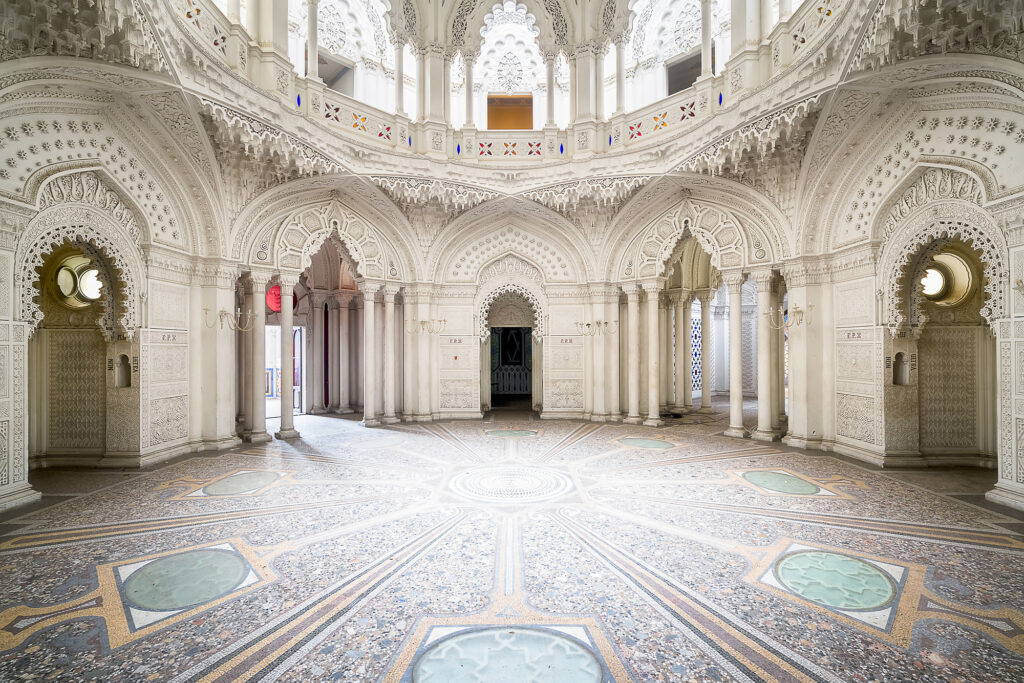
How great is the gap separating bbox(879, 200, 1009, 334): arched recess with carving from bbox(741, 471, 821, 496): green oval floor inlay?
2.70m

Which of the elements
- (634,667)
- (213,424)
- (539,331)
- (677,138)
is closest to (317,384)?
(213,424)

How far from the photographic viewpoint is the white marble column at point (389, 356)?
36.1 ft

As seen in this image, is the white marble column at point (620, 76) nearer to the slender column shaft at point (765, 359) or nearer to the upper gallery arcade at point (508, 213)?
the upper gallery arcade at point (508, 213)

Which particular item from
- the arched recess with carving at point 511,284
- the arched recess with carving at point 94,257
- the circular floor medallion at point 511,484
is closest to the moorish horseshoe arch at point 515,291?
the arched recess with carving at point 511,284

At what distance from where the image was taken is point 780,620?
9.77 ft

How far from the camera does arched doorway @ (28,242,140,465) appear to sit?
6.84 metres

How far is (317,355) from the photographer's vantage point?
13.4 metres

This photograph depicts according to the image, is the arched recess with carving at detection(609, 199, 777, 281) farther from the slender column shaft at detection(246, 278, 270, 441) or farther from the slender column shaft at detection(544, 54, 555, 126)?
the slender column shaft at detection(246, 278, 270, 441)

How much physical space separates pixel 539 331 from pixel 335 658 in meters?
9.40

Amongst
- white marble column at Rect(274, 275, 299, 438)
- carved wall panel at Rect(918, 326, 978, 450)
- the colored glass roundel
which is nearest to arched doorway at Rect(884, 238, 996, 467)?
carved wall panel at Rect(918, 326, 978, 450)

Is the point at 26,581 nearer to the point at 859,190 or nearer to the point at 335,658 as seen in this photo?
the point at 335,658

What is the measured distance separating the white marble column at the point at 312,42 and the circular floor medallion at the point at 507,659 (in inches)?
376

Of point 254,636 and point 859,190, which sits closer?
point 254,636

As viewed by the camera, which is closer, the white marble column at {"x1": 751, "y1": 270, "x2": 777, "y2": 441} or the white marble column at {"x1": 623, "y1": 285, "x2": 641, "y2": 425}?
the white marble column at {"x1": 751, "y1": 270, "x2": 777, "y2": 441}
